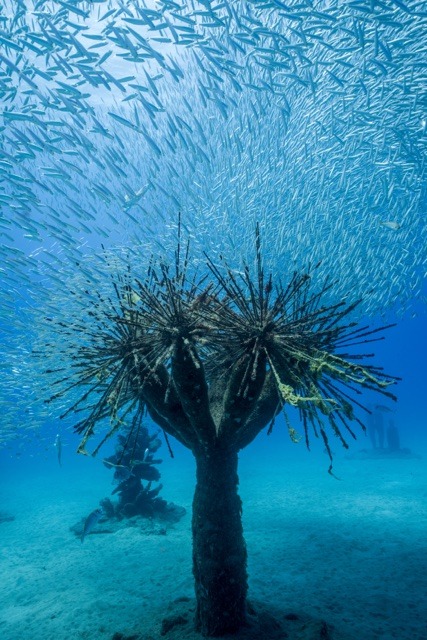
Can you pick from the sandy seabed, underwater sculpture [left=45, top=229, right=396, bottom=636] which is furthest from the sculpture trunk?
the sandy seabed

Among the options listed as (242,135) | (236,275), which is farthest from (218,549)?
(242,135)

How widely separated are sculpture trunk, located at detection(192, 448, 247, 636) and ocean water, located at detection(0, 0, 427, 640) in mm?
446

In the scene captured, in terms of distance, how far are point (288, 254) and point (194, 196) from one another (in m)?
5.68

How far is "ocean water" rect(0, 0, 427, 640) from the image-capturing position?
362 centimetres

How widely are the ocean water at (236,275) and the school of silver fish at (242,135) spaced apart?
11 cm

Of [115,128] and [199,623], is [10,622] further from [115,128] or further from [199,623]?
[115,128]

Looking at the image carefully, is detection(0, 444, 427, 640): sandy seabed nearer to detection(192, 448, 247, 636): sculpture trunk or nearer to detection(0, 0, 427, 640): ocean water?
detection(0, 0, 427, 640): ocean water

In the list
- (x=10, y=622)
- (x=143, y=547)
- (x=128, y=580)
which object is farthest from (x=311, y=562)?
(x=10, y=622)

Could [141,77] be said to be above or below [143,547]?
above

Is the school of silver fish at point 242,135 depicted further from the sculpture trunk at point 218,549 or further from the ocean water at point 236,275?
the sculpture trunk at point 218,549

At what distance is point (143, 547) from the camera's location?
8742 mm

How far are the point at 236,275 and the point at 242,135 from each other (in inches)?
283

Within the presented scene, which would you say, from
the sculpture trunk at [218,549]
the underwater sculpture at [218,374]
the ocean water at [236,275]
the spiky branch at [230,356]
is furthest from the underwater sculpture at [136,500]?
the spiky branch at [230,356]

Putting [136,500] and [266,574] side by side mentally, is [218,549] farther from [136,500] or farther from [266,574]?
[136,500]
